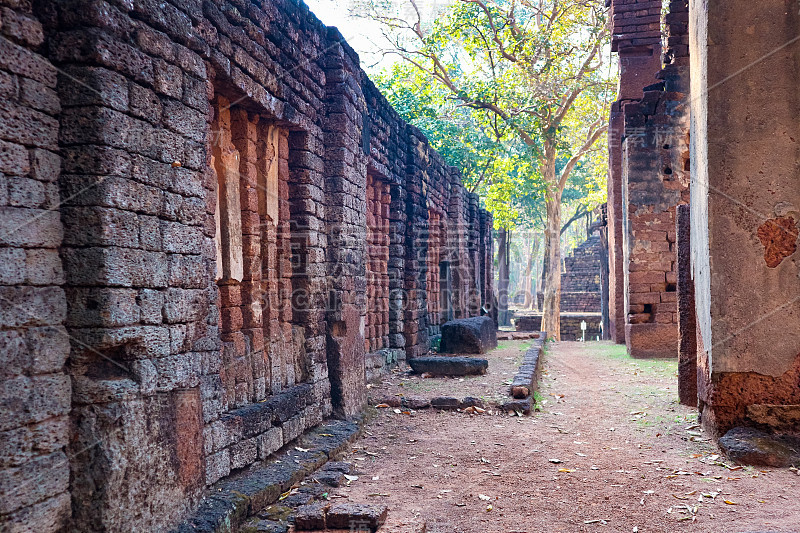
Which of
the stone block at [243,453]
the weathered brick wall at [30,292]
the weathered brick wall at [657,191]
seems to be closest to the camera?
the weathered brick wall at [30,292]

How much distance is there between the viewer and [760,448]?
496cm

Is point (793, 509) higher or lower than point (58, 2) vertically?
lower

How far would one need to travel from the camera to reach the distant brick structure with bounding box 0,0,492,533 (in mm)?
2781

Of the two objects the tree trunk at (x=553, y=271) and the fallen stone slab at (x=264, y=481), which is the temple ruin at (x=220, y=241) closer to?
the fallen stone slab at (x=264, y=481)

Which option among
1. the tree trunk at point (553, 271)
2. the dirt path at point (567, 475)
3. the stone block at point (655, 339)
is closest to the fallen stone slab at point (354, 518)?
the dirt path at point (567, 475)

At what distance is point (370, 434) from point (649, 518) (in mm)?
2971

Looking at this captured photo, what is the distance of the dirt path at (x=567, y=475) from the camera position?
403 centimetres

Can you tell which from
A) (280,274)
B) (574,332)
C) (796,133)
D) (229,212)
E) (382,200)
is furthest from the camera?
(574,332)

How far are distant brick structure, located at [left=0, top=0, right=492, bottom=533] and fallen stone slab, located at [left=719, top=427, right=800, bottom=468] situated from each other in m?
3.35

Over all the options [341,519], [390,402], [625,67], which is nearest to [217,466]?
[341,519]

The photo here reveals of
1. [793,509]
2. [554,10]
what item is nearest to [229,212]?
[793,509]

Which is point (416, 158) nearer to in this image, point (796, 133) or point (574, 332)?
point (796, 133)

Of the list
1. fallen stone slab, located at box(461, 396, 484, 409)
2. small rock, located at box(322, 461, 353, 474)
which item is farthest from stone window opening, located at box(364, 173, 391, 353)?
small rock, located at box(322, 461, 353, 474)

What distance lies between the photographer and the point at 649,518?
4.02 m
